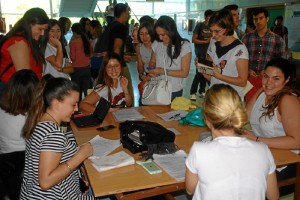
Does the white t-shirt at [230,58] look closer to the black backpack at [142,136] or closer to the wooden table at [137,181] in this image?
the wooden table at [137,181]

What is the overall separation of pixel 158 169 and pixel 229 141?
498 mm

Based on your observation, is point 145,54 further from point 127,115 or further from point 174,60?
point 127,115

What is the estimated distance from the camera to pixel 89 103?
2.77 metres

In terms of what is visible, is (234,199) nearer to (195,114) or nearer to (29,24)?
(195,114)

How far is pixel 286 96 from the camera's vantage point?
1.86m

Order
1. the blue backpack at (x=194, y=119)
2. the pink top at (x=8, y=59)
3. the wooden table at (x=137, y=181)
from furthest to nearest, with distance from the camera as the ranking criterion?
1. the pink top at (x=8, y=59)
2. the blue backpack at (x=194, y=119)
3. the wooden table at (x=137, y=181)

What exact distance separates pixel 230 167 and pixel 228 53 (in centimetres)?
156

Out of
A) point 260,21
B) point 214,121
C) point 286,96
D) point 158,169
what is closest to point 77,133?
point 158,169

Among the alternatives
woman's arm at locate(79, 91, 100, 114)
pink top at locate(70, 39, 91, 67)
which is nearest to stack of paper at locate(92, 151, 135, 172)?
woman's arm at locate(79, 91, 100, 114)

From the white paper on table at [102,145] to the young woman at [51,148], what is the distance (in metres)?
0.19

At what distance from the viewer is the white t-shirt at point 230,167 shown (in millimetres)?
1197

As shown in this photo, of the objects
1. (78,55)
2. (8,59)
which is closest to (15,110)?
(8,59)

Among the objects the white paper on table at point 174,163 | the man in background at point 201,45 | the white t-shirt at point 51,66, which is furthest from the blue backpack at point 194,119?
the man in background at point 201,45

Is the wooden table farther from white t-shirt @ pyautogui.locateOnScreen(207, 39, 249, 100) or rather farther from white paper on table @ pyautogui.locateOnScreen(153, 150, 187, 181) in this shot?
white t-shirt @ pyautogui.locateOnScreen(207, 39, 249, 100)
